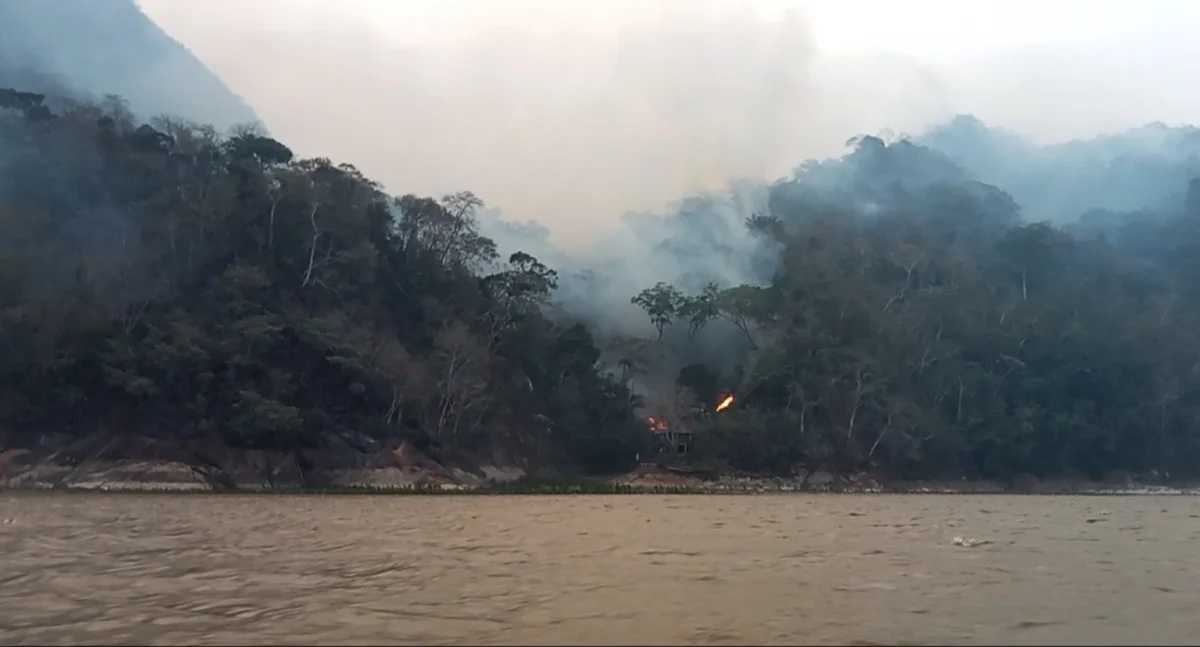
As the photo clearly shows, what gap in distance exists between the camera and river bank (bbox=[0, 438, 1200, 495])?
170ft

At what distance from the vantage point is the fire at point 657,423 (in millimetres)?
75750

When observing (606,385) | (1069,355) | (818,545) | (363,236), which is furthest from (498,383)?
(818,545)

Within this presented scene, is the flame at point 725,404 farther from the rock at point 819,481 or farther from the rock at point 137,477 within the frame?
the rock at point 137,477

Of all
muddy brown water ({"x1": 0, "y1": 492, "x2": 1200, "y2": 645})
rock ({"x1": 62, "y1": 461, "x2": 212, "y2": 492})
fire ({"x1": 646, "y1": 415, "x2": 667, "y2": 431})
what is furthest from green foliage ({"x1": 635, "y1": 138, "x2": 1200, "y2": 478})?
muddy brown water ({"x1": 0, "y1": 492, "x2": 1200, "y2": 645})

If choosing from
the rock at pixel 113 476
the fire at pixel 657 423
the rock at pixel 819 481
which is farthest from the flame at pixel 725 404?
the rock at pixel 113 476

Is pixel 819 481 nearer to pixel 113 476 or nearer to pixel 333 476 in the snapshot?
pixel 333 476

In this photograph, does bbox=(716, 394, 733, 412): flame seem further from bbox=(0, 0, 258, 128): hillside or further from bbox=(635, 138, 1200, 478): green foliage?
bbox=(0, 0, 258, 128): hillside

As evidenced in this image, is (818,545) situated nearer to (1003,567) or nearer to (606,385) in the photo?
(1003,567)

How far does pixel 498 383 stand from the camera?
Result: 74688mm

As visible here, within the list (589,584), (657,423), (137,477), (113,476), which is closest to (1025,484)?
(657,423)

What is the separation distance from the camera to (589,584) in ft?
42.1

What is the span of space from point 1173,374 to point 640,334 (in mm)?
48428

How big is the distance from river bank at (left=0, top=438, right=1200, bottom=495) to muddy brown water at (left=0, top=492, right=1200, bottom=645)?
29.8m

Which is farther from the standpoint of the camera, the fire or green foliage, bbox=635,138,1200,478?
the fire
